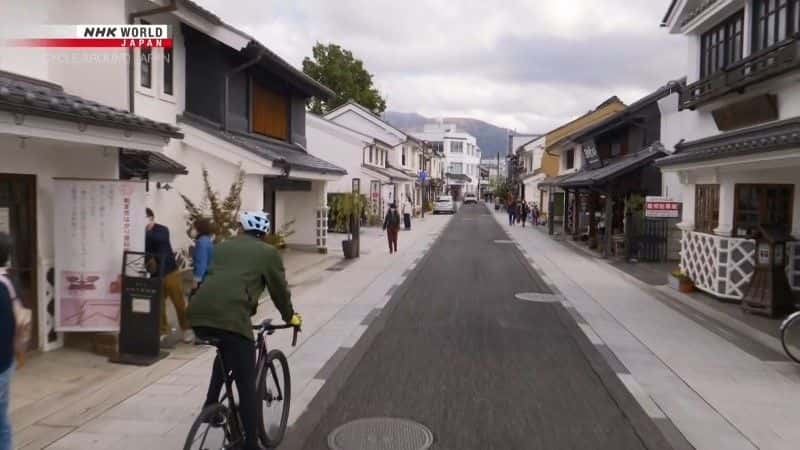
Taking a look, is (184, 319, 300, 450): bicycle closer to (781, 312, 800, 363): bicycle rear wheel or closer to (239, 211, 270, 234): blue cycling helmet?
(239, 211, 270, 234): blue cycling helmet

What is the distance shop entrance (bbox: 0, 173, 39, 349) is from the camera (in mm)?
7051

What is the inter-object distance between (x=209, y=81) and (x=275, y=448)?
1084 centimetres

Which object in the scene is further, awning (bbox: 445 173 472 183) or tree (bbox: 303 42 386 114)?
awning (bbox: 445 173 472 183)

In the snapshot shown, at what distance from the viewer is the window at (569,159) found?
3419 centimetres

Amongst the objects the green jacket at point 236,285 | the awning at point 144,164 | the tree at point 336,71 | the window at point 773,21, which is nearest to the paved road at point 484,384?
the green jacket at point 236,285

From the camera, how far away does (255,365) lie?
4.43 m

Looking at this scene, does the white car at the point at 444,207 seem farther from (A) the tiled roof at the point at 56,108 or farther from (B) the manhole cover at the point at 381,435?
(B) the manhole cover at the point at 381,435

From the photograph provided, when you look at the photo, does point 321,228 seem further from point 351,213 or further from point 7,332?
point 7,332

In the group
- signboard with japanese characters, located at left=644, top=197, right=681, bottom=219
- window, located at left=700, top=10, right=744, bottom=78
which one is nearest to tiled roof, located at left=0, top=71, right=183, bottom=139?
window, located at left=700, top=10, right=744, bottom=78

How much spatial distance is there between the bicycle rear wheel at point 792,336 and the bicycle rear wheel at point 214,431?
6.61 m

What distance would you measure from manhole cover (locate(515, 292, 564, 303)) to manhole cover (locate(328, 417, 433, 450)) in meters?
7.17

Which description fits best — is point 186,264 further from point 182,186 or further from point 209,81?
point 209,81

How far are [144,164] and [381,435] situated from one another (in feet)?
22.0

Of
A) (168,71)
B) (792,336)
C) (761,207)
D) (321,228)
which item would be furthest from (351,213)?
(792,336)
